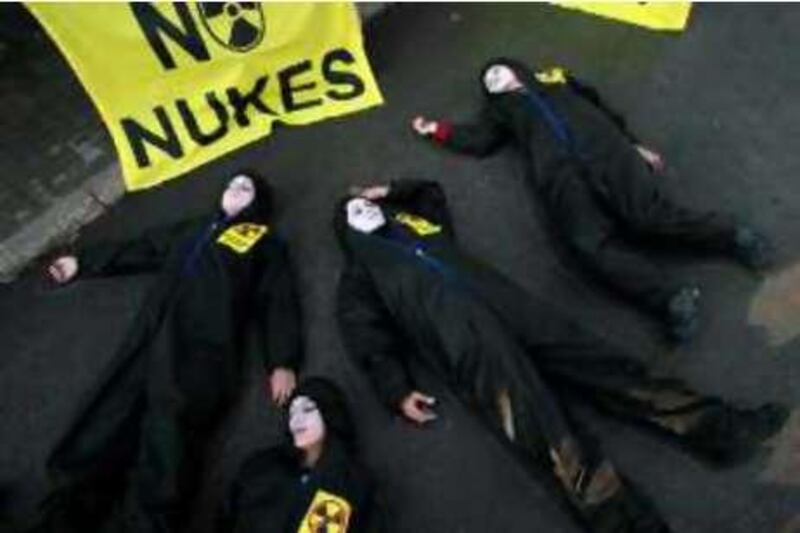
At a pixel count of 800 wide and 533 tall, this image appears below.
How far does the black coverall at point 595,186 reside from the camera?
3771 millimetres

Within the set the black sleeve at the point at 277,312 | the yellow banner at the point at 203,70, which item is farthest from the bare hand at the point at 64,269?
the black sleeve at the point at 277,312

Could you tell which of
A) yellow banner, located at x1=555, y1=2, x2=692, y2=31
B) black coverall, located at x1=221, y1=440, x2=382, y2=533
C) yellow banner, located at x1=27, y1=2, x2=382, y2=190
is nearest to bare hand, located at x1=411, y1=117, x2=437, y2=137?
yellow banner, located at x1=27, y1=2, x2=382, y2=190

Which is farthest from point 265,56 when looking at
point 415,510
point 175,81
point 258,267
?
point 415,510

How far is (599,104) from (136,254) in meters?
1.88

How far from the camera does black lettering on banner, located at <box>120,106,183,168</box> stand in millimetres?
4066

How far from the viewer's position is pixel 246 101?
419 cm

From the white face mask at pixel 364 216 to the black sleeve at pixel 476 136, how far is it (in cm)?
57

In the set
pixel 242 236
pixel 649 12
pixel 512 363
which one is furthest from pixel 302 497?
pixel 649 12

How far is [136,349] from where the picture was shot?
12.0ft

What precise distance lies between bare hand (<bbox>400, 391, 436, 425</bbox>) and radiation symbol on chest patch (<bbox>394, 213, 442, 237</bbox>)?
58cm

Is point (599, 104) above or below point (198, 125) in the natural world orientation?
below

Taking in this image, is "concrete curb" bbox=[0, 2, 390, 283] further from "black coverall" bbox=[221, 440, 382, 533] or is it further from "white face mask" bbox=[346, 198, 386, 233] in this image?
"black coverall" bbox=[221, 440, 382, 533]

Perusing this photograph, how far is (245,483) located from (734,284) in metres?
1.85

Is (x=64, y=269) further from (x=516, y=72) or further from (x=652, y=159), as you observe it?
(x=652, y=159)
